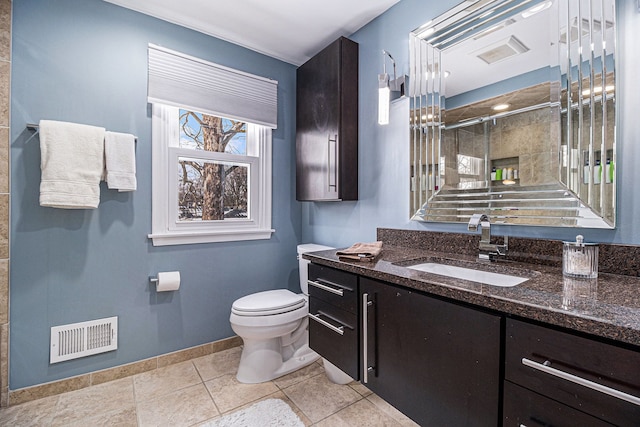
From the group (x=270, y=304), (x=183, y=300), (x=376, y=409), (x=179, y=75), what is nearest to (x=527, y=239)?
(x=376, y=409)

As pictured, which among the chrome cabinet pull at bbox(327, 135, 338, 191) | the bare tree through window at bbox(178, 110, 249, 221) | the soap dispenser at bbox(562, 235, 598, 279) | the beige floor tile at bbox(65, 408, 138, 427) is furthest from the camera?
the bare tree through window at bbox(178, 110, 249, 221)

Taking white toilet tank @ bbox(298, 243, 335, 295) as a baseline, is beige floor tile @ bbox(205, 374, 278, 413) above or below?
below

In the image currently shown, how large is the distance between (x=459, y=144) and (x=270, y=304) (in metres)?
1.45

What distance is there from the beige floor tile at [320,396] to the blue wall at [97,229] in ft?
2.69

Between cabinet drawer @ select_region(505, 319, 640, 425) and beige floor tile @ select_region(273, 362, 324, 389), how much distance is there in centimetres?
142

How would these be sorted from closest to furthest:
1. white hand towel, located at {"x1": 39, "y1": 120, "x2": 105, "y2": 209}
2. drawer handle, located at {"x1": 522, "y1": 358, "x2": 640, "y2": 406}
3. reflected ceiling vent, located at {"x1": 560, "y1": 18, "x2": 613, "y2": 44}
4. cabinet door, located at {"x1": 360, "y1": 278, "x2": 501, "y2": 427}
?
drawer handle, located at {"x1": 522, "y1": 358, "x2": 640, "y2": 406}
cabinet door, located at {"x1": 360, "y1": 278, "x2": 501, "y2": 427}
reflected ceiling vent, located at {"x1": 560, "y1": 18, "x2": 613, "y2": 44}
white hand towel, located at {"x1": 39, "y1": 120, "x2": 105, "y2": 209}

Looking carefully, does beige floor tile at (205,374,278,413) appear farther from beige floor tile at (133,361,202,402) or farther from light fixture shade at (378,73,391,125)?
light fixture shade at (378,73,391,125)

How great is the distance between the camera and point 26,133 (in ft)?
5.56

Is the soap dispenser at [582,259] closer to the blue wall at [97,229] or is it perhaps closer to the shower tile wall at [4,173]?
the blue wall at [97,229]

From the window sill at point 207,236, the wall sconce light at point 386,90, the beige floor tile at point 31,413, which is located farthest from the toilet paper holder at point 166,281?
the wall sconce light at point 386,90

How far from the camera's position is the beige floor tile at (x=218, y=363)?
2035 millimetres

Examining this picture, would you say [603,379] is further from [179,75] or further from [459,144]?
[179,75]

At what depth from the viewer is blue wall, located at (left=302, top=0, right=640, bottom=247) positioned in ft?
3.67

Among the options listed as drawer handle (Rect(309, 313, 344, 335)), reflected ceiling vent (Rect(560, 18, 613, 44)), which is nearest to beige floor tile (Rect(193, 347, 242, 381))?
drawer handle (Rect(309, 313, 344, 335))
